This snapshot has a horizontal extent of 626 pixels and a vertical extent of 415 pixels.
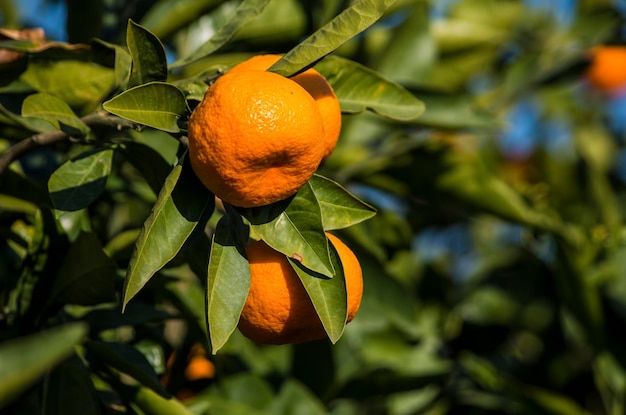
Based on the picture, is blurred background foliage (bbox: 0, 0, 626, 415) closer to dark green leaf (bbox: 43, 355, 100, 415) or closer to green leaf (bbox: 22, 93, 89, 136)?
dark green leaf (bbox: 43, 355, 100, 415)

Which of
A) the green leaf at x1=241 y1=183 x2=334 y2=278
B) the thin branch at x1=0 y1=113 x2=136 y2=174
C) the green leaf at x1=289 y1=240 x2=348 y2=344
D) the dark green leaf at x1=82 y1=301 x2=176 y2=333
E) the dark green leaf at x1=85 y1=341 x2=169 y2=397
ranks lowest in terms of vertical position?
the dark green leaf at x1=82 y1=301 x2=176 y2=333

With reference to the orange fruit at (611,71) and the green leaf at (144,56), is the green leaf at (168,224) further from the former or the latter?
the orange fruit at (611,71)

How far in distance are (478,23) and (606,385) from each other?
1014 mm

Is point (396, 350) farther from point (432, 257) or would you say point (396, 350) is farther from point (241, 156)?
point (241, 156)

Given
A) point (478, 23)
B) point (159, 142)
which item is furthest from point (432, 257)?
point (159, 142)

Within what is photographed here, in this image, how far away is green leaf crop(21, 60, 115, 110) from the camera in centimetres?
120

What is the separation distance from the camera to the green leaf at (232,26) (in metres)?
1.04

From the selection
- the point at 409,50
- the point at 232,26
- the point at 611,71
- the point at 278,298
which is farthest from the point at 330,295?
the point at 611,71

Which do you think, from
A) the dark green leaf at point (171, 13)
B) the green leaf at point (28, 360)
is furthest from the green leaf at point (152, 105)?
the dark green leaf at point (171, 13)

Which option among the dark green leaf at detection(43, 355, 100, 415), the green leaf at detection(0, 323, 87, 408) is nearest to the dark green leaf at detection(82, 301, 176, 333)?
the dark green leaf at detection(43, 355, 100, 415)

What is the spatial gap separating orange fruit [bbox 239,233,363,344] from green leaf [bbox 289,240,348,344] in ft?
0.14

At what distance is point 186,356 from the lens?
158 centimetres

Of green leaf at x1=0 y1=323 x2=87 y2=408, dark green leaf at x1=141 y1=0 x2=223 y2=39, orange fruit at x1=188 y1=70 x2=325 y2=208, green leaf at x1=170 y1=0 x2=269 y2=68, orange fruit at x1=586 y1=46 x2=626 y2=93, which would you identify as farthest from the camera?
orange fruit at x1=586 y1=46 x2=626 y2=93

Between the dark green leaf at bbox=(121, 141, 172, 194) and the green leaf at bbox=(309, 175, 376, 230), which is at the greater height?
the dark green leaf at bbox=(121, 141, 172, 194)
